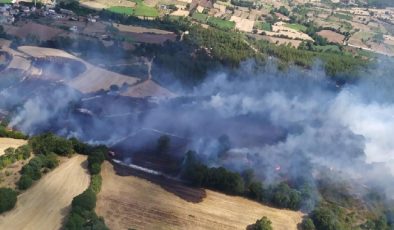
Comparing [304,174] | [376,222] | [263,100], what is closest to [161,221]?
[304,174]

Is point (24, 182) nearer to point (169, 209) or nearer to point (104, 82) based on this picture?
point (169, 209)

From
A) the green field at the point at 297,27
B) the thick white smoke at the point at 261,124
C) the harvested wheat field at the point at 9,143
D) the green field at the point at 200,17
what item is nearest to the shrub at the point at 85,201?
the harvested wheat field at the point at 9,143

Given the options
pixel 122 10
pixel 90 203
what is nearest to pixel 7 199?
pixel 90 203

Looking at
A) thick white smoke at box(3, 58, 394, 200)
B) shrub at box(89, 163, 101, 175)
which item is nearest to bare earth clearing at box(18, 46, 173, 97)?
thick white smoke at box(3, 58, 394, 200)

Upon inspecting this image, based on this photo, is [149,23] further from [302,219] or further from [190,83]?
[302,219]

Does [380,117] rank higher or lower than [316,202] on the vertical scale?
Answer: higher

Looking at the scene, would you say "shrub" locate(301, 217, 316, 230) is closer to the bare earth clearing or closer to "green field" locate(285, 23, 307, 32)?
the bare earth clearing
